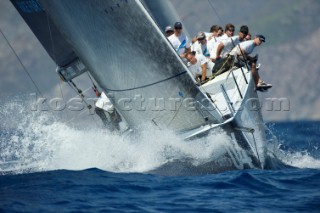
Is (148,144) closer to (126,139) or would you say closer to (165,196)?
(126,139)

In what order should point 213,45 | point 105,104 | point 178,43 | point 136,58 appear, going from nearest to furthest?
point 136,58
point 178,43
point 213,45
point 105,104

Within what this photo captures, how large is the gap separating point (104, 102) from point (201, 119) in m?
2.61

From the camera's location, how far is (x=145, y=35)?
9867mm

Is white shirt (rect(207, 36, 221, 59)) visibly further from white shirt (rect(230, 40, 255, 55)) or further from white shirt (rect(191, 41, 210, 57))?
white shirt (rect(230, 40, 255, 55))

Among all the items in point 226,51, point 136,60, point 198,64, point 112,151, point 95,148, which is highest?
point 136,60

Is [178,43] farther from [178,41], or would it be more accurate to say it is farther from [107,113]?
[107,113]

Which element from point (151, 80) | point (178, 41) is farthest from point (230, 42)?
point (151, 80)

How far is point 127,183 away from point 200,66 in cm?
282

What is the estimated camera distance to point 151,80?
10.2 metres

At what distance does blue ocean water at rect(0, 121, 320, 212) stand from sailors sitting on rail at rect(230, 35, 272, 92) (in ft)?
3.85

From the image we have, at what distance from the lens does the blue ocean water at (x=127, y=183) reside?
26.0ft

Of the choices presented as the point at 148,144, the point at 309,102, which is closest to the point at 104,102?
the point at 148,144

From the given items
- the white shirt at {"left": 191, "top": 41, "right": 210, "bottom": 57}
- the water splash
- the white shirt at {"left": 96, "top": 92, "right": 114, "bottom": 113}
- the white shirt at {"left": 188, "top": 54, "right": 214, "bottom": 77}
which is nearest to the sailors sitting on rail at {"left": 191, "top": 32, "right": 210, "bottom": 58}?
the white shirt at {"left": 191, "top": 41, "right": 210, "bottom": 57}

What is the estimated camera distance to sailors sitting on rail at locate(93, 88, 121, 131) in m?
12.2
